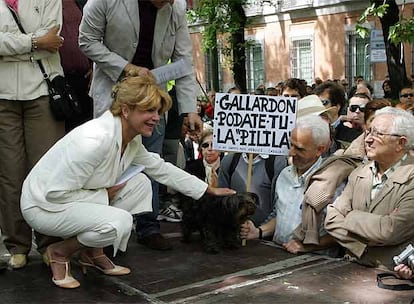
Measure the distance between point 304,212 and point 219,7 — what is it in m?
14.5

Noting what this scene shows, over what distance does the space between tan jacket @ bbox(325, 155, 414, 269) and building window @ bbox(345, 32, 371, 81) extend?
19009 mm

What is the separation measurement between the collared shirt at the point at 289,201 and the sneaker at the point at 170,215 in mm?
1236

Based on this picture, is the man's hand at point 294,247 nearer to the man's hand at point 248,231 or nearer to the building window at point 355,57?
the man's hand at point 248,231

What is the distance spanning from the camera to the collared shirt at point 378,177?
12.9 ft

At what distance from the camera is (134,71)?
13.6 ft

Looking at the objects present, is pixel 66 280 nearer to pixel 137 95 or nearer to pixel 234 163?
pixel 137 95

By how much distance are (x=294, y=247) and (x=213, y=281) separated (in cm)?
83

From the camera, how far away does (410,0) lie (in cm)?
1950

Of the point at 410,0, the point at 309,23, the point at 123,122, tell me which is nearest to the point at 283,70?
the point at 309,23

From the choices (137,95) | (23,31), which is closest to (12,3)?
(23,31)

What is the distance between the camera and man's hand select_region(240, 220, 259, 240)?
4543mm

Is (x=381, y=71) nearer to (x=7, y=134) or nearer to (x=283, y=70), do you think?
(x=283, y=70)

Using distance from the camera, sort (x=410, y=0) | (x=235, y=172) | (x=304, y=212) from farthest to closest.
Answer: (x=410, y=0), (x=235, y=172), (x=304, y=212)

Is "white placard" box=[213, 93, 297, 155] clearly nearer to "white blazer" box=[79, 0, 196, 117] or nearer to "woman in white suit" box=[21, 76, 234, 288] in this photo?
"white blazer" box=[79, 0, 196, 117]
